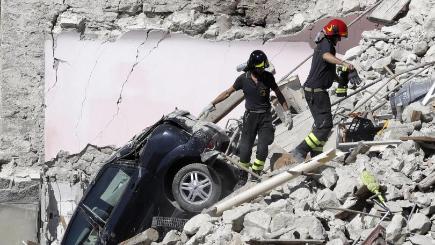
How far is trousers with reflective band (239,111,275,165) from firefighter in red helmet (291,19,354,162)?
1.30ft

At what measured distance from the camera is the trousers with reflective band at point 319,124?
9508mm

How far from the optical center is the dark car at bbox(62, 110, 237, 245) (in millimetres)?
9266

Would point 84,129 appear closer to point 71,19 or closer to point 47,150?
point 47,150

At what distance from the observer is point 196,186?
936 cm

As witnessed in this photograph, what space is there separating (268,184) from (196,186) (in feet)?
3.24

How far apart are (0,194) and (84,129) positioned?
5.56 ft

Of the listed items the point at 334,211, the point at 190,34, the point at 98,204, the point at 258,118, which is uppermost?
the point at 190,34

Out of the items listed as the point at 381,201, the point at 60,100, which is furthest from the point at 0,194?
the point at 381,201

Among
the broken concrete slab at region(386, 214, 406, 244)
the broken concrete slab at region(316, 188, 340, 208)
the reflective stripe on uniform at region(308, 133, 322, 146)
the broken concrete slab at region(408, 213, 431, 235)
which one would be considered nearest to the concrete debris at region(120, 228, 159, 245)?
the broken concrete slab at region(316, 188, 340, 208)

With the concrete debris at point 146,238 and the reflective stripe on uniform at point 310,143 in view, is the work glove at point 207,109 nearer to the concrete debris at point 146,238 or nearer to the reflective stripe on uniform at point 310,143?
the reflective stripe on uniform at point 310,143

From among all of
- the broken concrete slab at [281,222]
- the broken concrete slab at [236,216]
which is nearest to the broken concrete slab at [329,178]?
the broken concrete slab at [281,222]

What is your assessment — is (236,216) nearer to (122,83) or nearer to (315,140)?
(315,140)

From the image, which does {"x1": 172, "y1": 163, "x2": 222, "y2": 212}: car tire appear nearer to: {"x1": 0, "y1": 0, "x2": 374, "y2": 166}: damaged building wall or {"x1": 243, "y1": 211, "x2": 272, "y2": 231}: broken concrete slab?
{"x1": 243, "y1": 211, "x2": 272, "y2": 231}: broken concrete slab

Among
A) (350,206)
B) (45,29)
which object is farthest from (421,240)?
(45,29)
